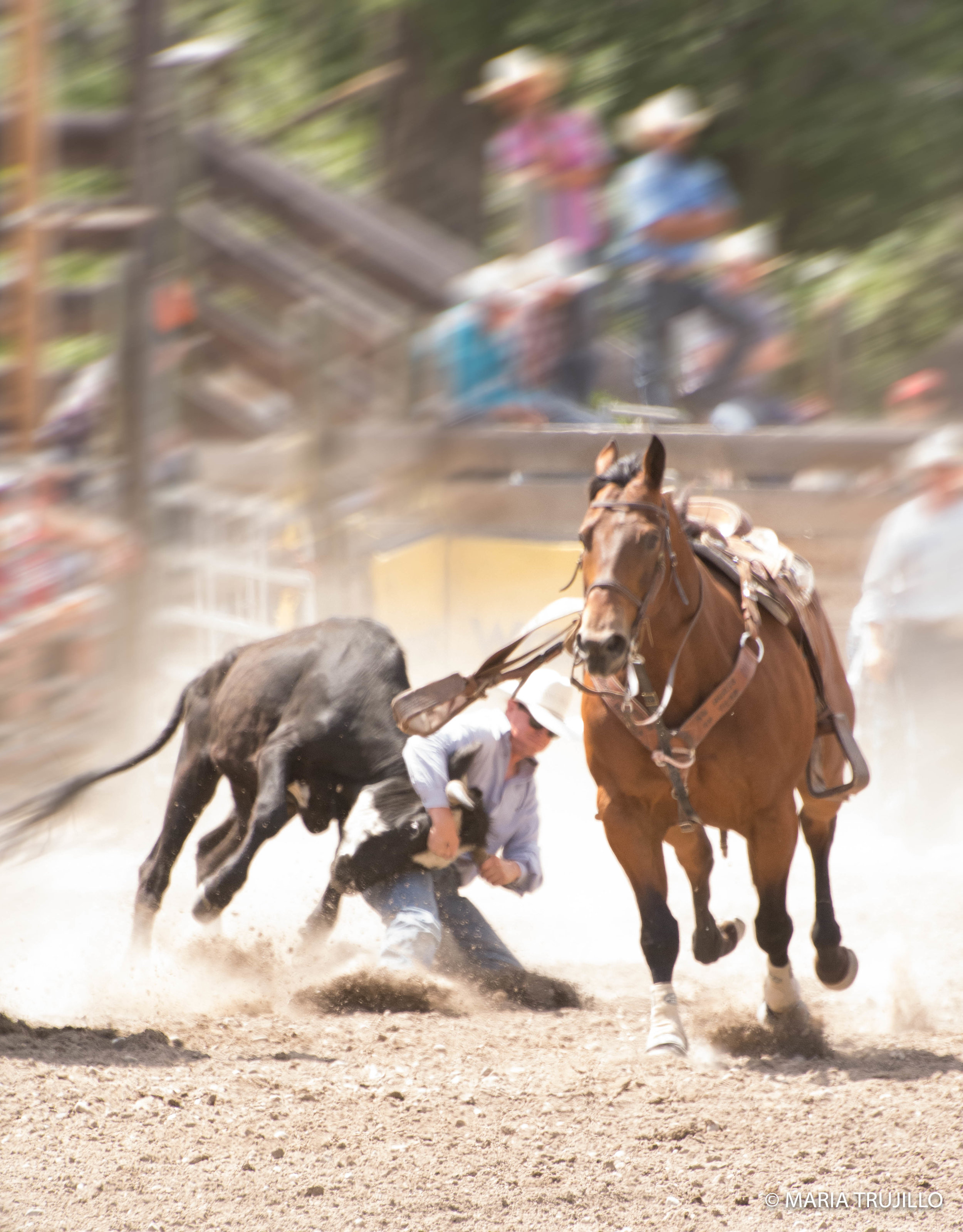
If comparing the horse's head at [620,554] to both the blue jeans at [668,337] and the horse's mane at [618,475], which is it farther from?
the blue jeans at [668,337]

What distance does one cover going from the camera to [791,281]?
7855 mm

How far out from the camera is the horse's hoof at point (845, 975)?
4.34 m

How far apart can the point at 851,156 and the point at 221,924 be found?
19.2ft

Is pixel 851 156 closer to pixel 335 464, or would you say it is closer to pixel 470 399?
pixel 470 399

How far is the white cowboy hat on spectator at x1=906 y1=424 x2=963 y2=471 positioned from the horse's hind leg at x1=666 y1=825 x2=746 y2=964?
9.03 ft

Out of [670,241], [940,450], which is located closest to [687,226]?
[670,241]

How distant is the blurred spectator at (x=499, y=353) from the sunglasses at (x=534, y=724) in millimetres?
2701

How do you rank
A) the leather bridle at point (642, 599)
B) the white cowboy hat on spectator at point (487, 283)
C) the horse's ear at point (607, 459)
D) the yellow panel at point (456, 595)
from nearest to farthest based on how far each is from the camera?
the leather bridle at point (642, 599), the horse's ear at point (607, 459), the white cowboy hat on spectator at point (487, 283), the yellow panel at point (456, 595)

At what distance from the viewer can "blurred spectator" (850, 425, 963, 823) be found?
6.36 m

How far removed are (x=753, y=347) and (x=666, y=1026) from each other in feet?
13.7

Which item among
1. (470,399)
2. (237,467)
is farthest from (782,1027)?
(237,467)

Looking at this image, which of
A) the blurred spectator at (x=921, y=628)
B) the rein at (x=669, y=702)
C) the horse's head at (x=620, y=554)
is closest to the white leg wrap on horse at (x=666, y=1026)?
the rein at (x=669, y=702)

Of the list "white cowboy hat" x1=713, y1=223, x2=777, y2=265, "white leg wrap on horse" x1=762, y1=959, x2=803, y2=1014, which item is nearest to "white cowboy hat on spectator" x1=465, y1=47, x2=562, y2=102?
"white cowboy hat" x1=713, y1=223, x2=777, y2=265

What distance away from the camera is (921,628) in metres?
6.48
